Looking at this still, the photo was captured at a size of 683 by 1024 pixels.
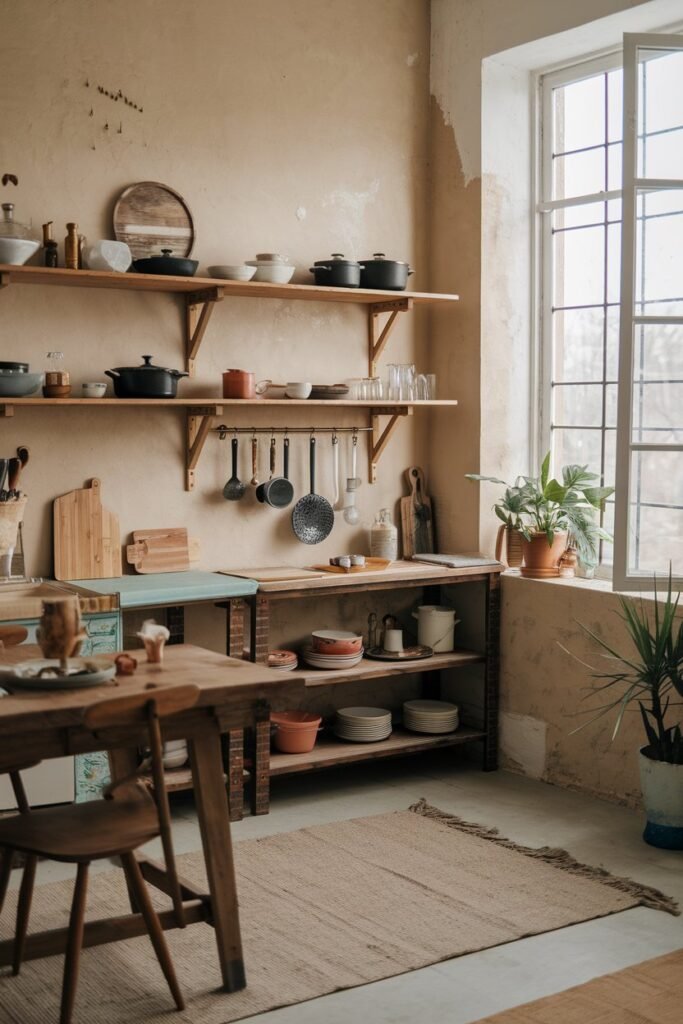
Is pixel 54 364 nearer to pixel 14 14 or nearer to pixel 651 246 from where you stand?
pixel 14 14

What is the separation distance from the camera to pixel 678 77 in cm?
445

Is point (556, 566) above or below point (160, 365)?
below

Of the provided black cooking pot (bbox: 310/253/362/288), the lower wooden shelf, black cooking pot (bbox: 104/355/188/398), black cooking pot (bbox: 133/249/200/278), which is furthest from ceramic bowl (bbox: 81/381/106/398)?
the lower wooden shelf

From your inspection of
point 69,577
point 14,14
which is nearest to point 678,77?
point 14,14

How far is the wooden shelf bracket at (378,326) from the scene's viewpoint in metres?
5.35

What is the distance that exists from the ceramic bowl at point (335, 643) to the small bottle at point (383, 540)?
494mm

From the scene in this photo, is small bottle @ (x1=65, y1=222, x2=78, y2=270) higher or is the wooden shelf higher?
small bottle @ (x1=65, y1=222, x2=78, y2=270)

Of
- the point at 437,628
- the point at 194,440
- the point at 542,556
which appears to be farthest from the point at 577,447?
the point at 194,440

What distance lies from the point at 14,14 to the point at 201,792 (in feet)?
10.1

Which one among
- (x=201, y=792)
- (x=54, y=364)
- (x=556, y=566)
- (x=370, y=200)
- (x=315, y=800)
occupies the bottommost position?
(x=315, y=800)

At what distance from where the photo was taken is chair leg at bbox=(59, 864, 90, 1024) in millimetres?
2842

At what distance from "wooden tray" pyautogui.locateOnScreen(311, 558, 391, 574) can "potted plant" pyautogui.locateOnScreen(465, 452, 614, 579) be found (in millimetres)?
543

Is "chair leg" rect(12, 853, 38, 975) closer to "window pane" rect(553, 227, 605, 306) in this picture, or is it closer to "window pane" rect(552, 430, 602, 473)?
"window pane" rect(552, 430, 602, 473)

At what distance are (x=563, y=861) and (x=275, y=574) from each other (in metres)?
1.60
